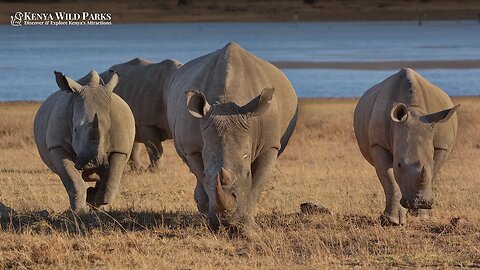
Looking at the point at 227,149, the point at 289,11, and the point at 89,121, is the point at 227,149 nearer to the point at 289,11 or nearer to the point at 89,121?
the point at 89,121

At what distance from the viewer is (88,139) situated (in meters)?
10.9

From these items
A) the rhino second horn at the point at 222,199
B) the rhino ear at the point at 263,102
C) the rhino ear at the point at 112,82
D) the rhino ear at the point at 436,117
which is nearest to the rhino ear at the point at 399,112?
the rhino ear at the point at 436,117

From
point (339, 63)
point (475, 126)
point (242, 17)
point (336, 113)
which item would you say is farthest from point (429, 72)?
point (242, 17)

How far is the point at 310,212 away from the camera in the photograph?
11289mm

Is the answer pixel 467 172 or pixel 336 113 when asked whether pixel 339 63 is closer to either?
pixel 336 113

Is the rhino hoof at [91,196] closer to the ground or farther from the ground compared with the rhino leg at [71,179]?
closer to the ground

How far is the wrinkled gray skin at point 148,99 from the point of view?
16.9 metres

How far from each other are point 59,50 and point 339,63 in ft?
70.0

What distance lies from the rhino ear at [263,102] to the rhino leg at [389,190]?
1717mm

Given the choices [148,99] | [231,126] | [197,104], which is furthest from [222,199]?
[148,99]

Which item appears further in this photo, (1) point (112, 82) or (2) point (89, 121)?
(1) point (112, 82)

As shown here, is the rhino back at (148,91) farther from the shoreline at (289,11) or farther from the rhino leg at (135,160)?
the shoreline at (289,11)

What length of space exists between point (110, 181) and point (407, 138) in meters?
2.78

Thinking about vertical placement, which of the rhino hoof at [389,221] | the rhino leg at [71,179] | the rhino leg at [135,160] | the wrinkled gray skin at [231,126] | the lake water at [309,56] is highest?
the wrinkled gray skin at [231,126]
